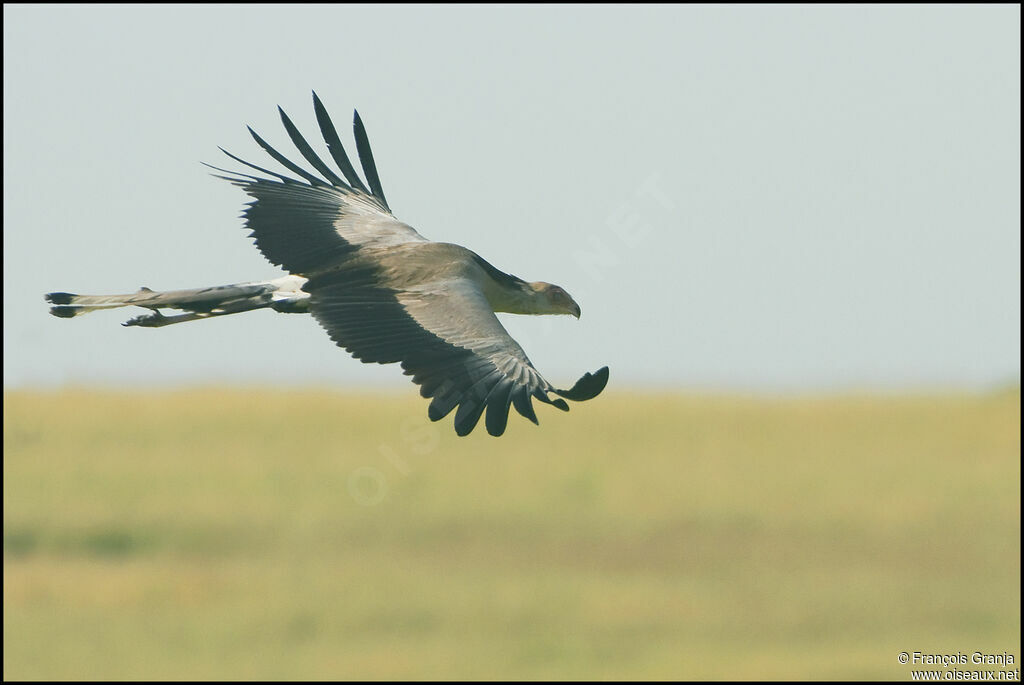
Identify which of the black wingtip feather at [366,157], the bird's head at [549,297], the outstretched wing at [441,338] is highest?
the black wingtip feather at [366,157]

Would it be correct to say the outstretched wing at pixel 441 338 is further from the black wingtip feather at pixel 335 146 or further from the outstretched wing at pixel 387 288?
the black wingtip feather at pixel 335 146

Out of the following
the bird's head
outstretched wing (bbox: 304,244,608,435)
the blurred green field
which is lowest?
outstretched wing (bbox: 304,244,608,435)

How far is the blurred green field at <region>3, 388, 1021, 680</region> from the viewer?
4194 centimetres

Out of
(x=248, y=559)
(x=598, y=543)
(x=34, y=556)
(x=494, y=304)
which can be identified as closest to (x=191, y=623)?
(x=248, y=559)

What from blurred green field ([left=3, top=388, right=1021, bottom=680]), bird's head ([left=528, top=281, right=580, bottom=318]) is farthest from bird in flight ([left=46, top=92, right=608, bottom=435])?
blurred green field ([left=3, top=388, right=1021, bottom=680])

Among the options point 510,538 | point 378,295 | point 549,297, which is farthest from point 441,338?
point 510,538

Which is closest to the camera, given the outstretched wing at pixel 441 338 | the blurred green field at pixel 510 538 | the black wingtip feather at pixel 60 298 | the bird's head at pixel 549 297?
the outstretched wing at pixel 441 338

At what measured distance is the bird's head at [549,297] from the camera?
9.20 meters

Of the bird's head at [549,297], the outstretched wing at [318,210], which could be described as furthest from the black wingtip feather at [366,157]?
the bird's head at [549,297]

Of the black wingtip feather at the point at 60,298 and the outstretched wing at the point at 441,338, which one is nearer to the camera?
the outstretched wing at the point at 441,338

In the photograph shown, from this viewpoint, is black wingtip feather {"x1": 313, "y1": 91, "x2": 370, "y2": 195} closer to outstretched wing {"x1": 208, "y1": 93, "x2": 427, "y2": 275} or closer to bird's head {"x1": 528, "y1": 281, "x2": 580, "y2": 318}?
outstretched wing {"x1": 208, "y1": 93, "x2": 427, "y2": 275}

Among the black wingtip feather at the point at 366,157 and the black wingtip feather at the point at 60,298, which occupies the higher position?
the black wingtip feather at the point at 366,157

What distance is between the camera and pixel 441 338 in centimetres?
773

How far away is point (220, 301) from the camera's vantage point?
859cm
